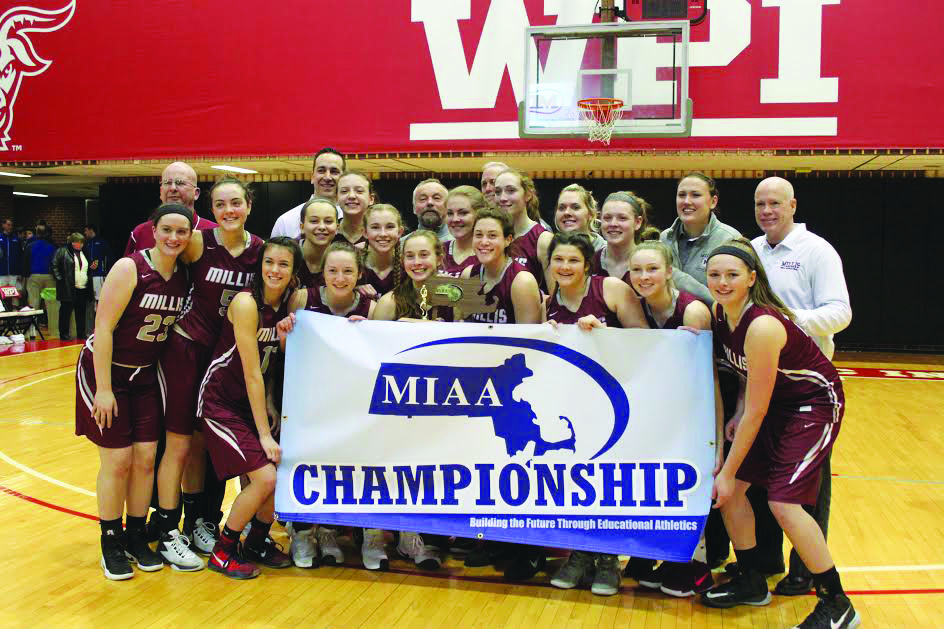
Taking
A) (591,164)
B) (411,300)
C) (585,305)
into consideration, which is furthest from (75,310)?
(585,305)

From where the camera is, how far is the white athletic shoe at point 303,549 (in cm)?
413

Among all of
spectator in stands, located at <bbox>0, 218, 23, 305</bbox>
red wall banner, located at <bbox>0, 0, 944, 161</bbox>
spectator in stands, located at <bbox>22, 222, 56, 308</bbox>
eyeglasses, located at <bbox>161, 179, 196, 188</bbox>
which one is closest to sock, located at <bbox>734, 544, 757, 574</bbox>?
eyeglasses, located at <bbox>161, 179, 196, 188</bbox>

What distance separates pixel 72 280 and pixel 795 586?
12490 millimetres

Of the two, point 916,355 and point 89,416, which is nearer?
point 89,416

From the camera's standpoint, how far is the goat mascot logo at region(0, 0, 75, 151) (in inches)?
472

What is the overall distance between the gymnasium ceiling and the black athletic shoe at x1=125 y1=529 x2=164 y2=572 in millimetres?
7689

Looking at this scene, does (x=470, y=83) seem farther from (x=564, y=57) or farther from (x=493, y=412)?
(x=493, y=412)

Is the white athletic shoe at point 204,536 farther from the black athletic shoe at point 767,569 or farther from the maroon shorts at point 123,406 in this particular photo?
the black athletic shoe at point 767,569

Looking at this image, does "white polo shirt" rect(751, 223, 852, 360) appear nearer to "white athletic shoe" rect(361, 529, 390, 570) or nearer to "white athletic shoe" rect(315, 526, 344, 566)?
"white athletic shoe" rect(361, 529, 390, 570)

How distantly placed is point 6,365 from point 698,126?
9.30 m

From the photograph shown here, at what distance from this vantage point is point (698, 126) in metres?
10.0

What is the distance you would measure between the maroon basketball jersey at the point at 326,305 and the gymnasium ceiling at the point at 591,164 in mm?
7002

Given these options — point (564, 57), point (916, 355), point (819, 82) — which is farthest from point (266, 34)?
point (916, 355)

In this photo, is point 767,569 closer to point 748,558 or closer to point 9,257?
point 748,558
